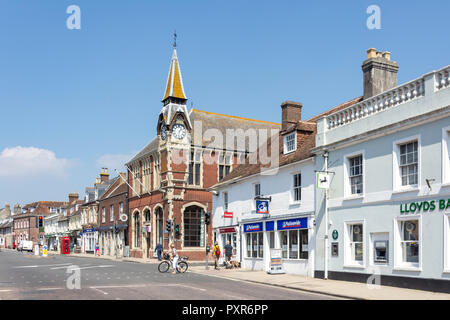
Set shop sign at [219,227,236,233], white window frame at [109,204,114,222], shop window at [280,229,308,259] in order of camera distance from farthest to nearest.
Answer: white window frame at [109,204,114,222] → shop sign at [219,227,236,233] → shop window at [280,229,308,259]

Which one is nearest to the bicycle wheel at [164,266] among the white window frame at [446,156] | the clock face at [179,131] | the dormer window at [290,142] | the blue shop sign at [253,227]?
the blue shop sign at [253,227]

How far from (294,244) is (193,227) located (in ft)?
71.4

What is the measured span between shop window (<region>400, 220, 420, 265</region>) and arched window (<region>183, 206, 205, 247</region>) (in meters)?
29.2

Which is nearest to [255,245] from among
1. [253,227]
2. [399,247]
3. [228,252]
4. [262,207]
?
[253,227]

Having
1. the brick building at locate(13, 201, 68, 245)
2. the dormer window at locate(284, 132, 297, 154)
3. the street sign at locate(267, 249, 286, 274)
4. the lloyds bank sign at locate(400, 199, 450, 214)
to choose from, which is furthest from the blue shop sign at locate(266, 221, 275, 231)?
the brick building at locate(13, 201, 68, 245)

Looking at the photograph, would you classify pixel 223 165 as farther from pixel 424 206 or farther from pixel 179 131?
pixel 424 206

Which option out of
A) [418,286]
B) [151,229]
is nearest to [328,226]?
[418,286]

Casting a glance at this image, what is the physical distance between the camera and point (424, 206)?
17312 millimetres

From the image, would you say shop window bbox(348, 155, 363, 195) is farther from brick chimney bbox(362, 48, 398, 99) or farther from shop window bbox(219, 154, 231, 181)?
shop window bbox(219, 154, 231, 181)

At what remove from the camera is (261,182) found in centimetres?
2956

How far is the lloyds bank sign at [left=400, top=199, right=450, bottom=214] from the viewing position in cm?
1656

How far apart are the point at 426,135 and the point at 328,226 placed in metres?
6.77

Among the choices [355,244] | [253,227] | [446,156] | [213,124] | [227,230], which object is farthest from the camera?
[213,124]
